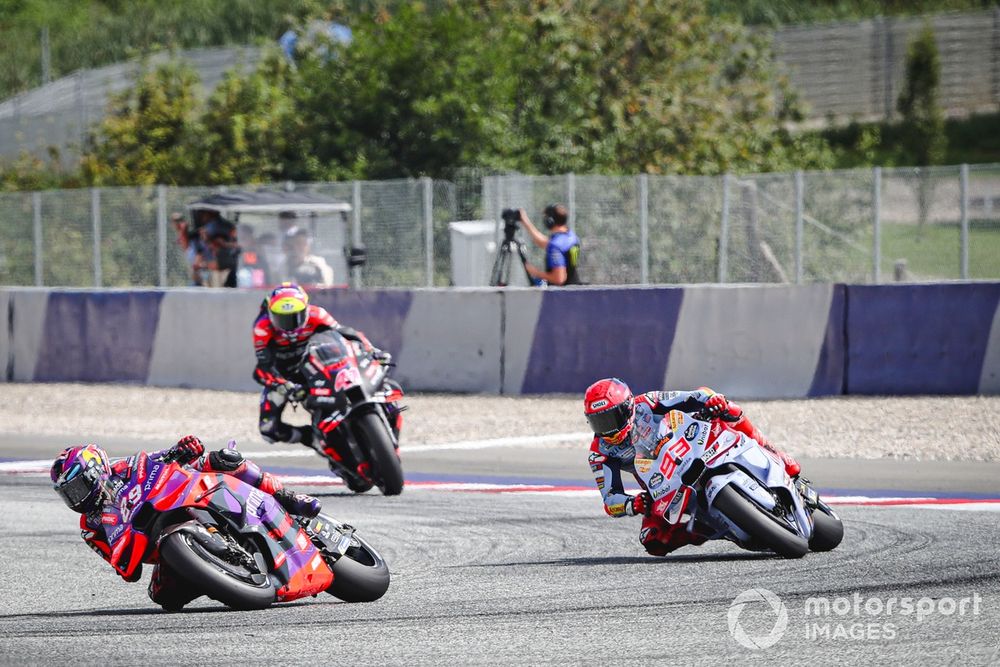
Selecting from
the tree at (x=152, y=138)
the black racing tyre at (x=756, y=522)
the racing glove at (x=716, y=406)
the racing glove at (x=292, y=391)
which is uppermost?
the tree at (x=152, y=138)

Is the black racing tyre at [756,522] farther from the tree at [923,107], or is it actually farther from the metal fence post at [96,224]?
the tree at [923,107]

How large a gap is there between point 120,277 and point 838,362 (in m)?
10.2

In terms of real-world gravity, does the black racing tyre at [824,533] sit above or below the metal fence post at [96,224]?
below

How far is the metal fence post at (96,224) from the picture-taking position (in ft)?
70.2

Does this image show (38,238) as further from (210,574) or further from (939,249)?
(210,574)

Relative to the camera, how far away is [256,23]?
4841cm

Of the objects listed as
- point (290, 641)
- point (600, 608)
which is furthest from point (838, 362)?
point (290, 641)

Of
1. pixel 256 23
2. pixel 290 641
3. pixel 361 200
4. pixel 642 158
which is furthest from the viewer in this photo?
pixel 256 23

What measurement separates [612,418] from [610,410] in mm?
51

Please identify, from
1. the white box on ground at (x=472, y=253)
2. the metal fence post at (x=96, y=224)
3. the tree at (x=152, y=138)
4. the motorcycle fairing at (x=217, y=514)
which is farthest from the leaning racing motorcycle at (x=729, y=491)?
the tree at (x=152, y=138)

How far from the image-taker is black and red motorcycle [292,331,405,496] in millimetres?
11125

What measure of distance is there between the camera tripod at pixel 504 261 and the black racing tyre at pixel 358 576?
11.1 meters

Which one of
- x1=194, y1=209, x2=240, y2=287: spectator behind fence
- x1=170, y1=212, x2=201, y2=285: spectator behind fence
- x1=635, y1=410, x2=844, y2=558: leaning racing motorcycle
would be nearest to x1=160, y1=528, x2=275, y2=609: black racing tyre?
x1=635, y1=410, x2=844, y2=558: leaning racing motorcycle

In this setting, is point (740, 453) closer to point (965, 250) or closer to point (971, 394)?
point (971, 394)
